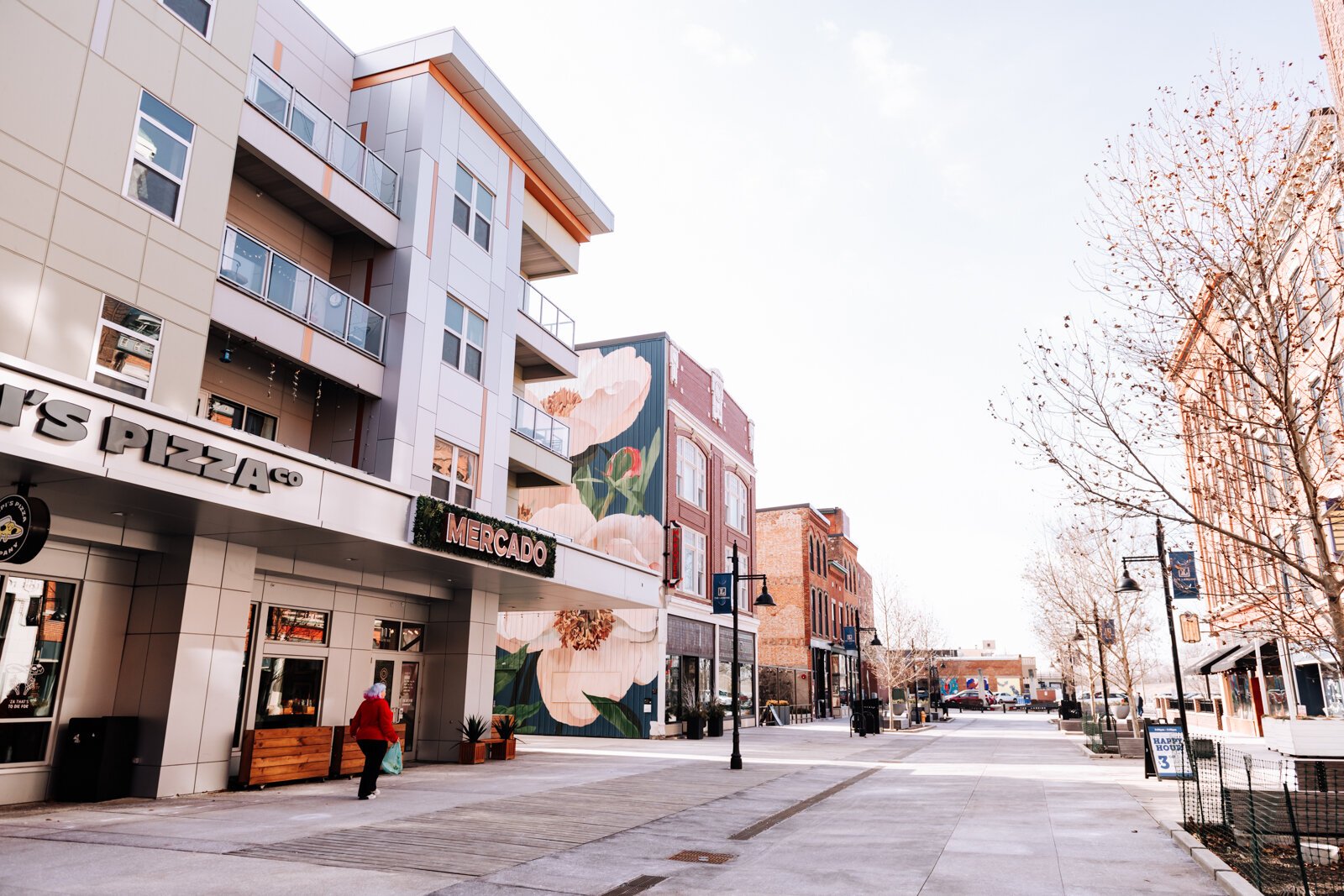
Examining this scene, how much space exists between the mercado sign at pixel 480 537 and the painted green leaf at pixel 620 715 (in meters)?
13.6

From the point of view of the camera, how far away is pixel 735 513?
1684 inches

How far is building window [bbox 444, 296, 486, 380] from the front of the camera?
20078 mm

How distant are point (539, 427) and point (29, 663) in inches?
535

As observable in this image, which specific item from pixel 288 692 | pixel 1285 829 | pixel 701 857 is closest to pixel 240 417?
pixel 288 692

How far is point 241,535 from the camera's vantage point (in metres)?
14.4

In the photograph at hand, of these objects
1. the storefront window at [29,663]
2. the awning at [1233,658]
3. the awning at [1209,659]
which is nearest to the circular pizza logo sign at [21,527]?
the storefront window at [29,663]

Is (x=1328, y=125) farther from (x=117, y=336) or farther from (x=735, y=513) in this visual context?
(x=735, y=513)

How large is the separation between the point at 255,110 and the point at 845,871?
1539 cm

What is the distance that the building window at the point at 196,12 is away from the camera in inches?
571

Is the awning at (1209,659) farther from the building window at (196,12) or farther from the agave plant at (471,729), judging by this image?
the building window at (196,12)

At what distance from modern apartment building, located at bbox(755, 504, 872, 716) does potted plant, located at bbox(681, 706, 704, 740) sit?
15.8 meters

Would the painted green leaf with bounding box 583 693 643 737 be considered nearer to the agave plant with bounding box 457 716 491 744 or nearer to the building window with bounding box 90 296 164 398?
the agave plant with bounding box 457 716 491 744

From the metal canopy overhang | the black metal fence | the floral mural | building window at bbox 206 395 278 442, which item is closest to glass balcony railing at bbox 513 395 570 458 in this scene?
the metal canopy overhang

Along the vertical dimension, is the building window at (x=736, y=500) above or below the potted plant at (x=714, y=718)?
above
